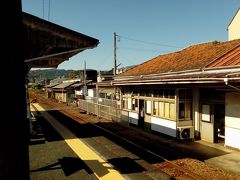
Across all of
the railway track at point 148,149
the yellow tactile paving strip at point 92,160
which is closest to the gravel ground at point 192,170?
the railway track at point 148,149

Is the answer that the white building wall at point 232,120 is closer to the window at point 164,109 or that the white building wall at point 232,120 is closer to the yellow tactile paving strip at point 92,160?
the window at point 164,109

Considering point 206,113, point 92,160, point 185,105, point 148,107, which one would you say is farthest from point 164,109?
point 92,160

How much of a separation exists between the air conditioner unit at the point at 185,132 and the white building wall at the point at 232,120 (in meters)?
2.59

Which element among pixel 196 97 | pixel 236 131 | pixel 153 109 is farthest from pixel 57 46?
pixel 153 109

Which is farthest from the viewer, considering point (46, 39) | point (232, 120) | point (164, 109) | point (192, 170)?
point (164, 109)

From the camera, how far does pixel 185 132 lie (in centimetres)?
1666

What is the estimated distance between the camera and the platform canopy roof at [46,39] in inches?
270

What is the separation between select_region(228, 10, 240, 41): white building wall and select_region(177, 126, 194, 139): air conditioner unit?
2382 centimetres

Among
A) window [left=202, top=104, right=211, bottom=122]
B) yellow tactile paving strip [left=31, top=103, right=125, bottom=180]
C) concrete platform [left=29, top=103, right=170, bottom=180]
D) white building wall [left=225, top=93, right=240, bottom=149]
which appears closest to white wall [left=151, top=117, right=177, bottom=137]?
window [left=202, top=104, right=211, bottom=122]

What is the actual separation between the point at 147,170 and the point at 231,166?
339cm

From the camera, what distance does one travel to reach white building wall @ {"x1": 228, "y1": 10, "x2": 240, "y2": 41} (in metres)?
36.4

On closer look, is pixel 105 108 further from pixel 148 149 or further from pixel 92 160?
pixel 92 160

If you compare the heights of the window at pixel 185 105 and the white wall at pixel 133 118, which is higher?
the window at pixel 185 105

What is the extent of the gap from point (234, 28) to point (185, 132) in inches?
993
